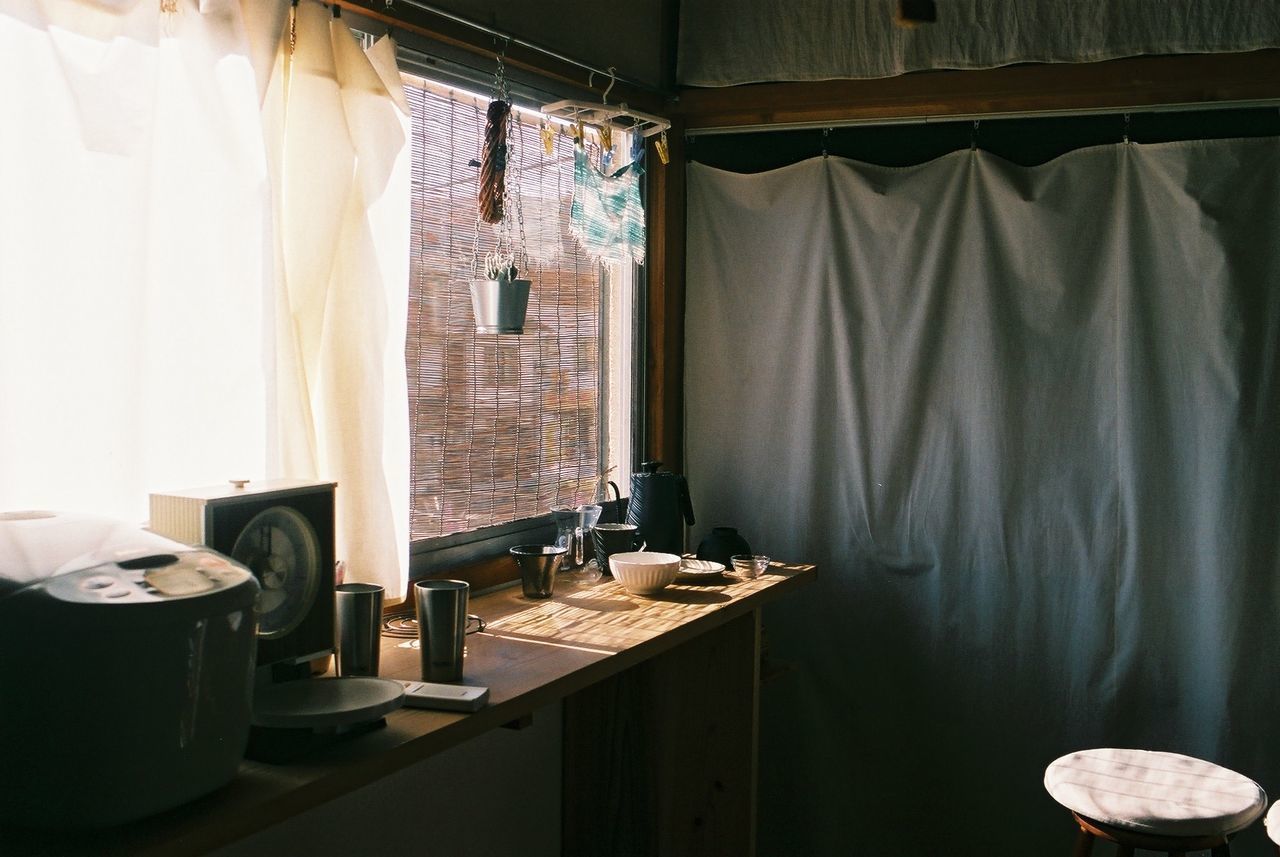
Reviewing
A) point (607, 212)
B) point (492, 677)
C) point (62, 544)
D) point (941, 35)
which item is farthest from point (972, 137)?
point (62, 544)

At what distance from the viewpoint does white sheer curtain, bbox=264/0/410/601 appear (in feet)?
6.34

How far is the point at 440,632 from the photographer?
1856 mm

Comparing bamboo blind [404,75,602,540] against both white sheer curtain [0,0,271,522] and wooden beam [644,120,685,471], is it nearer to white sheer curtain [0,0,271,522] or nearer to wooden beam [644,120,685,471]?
wooden beam [644,120,685,471]

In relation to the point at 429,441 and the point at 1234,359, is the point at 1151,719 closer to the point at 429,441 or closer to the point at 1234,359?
the point at 1234,359

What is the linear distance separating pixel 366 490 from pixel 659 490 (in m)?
0.92

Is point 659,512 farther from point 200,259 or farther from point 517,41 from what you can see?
point 200,259

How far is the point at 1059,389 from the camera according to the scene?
9.47ft

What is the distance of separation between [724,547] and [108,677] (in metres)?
1.81

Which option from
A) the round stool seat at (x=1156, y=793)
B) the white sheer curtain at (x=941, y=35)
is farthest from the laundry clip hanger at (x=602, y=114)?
the round stool seat at (x=1156, y=793)

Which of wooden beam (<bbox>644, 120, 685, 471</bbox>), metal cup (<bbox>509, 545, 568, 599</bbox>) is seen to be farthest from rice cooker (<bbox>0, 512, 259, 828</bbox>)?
wooden beam (<bbox>644, 120, 685, 471</bbox>)

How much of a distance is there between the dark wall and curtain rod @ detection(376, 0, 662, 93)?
300mm

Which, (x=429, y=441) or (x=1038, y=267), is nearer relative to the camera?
(x=429, y=441)

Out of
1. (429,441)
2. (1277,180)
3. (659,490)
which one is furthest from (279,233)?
(1277,180)

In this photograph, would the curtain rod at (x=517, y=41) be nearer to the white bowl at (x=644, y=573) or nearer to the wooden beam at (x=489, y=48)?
the wooden beam at (x=489, y=48)
